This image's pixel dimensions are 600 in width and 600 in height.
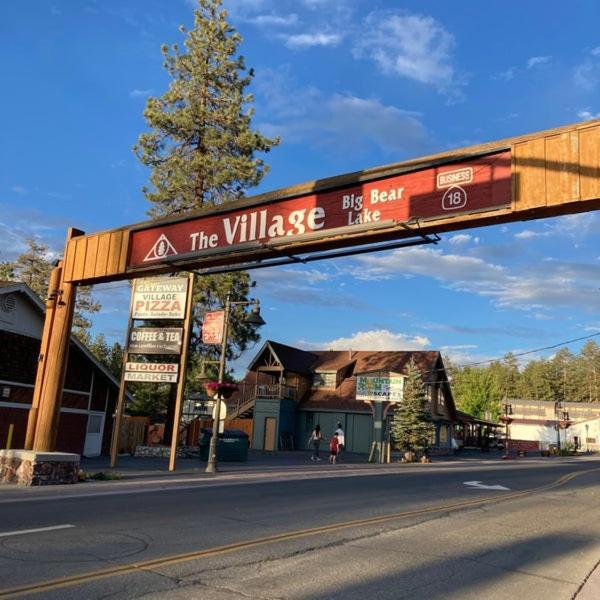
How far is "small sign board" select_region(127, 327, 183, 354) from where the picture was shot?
59.4ft

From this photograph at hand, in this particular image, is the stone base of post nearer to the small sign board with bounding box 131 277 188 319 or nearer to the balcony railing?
the small sign board with bounding box 131 277 188 319

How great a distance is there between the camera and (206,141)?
29906mm

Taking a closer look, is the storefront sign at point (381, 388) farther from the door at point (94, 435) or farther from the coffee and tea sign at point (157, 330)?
the coffee and tea sign at point (157, 330)

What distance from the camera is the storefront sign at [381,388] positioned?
34.9 metres

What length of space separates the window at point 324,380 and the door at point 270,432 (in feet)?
17.2

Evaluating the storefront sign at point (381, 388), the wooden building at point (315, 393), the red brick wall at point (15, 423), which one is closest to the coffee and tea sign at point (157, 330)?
the red brick wall at point (15, 423)

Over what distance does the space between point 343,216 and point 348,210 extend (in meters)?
0.14

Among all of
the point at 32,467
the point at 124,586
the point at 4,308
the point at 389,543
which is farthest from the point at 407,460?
the point at 124,586

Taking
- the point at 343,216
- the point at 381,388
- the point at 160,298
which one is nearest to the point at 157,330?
the point at 160,298

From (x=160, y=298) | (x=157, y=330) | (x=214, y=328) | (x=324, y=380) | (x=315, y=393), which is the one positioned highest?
(x=160, y=298)

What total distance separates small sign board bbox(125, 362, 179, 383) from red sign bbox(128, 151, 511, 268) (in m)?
4.71

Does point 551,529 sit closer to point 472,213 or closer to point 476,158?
point 472,213

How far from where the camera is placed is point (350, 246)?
36.8ft

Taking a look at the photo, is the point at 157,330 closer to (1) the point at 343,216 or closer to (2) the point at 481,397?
(1) the point at 343,216
